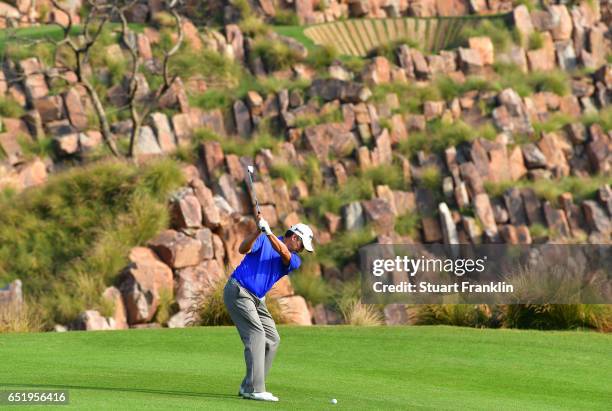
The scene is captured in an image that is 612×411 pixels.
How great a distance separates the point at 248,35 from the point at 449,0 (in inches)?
344

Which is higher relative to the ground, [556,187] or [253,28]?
[253,28]

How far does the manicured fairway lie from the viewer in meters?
12.7

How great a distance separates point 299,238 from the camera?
12.0m

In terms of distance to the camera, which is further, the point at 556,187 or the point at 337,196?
the point at 556,187

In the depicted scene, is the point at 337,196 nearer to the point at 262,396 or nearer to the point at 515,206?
the point at 515,206

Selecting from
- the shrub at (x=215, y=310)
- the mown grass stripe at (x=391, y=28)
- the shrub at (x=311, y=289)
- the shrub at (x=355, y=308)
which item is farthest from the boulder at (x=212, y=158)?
the shrub at (x=215, y=310)

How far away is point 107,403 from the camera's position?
1131 cm

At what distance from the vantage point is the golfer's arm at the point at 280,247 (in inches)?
461

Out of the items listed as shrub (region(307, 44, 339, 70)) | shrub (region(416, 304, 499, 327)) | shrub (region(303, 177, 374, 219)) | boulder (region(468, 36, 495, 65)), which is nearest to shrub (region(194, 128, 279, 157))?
shrub (region(303, 177, 374, 219))

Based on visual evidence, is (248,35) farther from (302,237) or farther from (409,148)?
(302,237)

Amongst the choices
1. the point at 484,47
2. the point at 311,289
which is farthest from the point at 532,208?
the point at 484,47

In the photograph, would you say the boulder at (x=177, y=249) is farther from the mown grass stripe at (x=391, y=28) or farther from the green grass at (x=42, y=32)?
the mown grass stripe at (x=391, y=28)

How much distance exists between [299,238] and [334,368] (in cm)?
426

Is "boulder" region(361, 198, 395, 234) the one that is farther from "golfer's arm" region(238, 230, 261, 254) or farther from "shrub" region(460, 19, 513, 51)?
"golfer's arm" region(238, 230, 261, 254)
